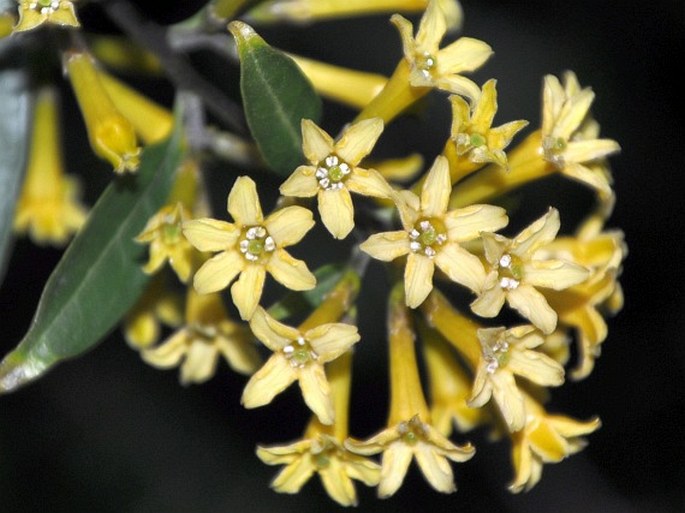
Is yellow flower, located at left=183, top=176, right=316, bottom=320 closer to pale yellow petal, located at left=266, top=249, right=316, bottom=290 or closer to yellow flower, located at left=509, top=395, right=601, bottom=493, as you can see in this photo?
pale yellow petal, located at left=266, top=249, right=316, bottom=290

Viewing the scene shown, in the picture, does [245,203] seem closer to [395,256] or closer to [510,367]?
[395,256]

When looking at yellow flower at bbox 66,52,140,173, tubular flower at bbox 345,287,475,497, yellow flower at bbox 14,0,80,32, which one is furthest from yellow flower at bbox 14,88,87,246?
tubular flower at bbox 345,287,475,497

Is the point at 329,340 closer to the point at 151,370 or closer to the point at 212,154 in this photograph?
the point at 212,154

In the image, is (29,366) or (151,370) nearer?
(29,366)

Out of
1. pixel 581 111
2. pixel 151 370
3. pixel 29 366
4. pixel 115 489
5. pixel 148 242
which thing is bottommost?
pixel 115 489

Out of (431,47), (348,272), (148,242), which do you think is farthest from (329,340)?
(431,47)

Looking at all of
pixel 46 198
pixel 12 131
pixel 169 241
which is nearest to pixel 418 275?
pixel 169 241

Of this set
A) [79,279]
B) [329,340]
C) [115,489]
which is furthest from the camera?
[115,489]
